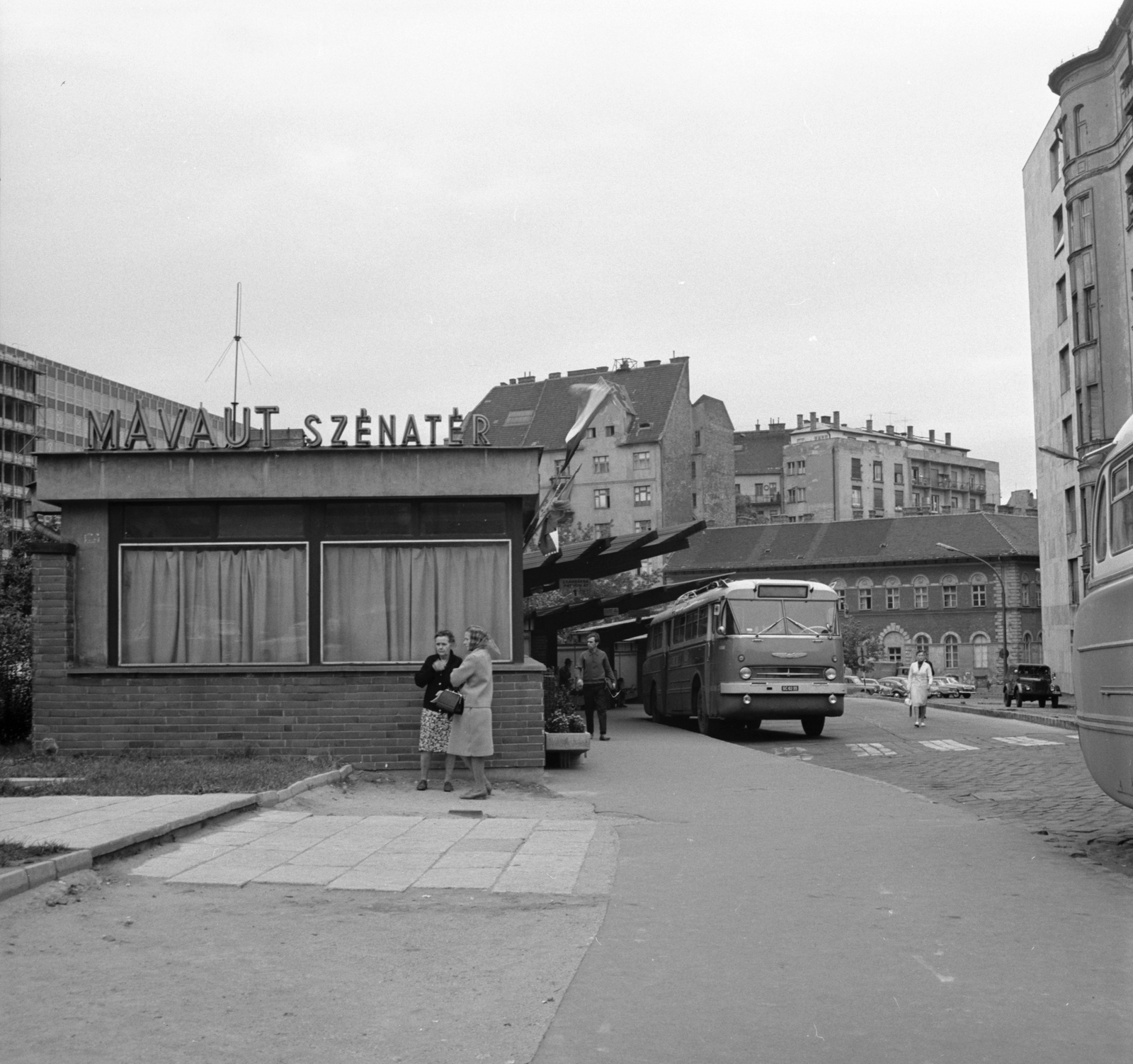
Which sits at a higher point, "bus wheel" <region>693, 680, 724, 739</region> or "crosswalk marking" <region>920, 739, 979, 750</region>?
"bus wheel" <region>693, 680, 724, 739</region>

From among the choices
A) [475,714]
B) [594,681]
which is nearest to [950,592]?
[594,681]

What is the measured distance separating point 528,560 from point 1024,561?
8664 centimetres

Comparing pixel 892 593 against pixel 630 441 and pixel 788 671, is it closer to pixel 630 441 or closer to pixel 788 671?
pixel 630 441

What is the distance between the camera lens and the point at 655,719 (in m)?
33.8

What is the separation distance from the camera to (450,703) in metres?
13.6

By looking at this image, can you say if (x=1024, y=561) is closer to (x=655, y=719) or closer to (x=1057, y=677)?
(x=1057, y=677)

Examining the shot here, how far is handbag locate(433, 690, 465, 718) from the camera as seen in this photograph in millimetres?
13570

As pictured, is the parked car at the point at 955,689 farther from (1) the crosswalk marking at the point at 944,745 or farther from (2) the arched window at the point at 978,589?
(1) the crosswalk marking at the point at 944,745

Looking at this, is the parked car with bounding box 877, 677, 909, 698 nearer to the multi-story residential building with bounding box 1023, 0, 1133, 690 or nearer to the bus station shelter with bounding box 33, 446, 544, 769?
the multi-story residential building with bounding box 1023, 0, 1133, 690

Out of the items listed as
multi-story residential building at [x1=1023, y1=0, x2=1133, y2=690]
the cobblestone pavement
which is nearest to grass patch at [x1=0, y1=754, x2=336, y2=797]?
the cobblestone pavement

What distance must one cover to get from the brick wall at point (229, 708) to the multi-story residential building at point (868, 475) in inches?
4404

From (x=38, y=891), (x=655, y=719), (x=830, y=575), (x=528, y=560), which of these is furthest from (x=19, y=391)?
(x=38, y=891)

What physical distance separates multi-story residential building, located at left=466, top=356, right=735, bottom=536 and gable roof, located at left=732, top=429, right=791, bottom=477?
29.0 m

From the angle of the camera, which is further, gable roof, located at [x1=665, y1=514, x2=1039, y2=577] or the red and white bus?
gable roof, located at [x1=665, y1=514, x2=1039, y2=577]
